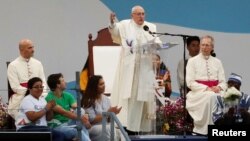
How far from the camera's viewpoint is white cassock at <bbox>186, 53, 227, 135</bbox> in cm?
1492

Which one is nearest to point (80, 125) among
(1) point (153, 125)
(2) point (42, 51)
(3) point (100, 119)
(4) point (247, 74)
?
(3) point (100, 119)

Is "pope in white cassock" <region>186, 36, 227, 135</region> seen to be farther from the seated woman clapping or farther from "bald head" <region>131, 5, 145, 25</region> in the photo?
the seated woman clapping

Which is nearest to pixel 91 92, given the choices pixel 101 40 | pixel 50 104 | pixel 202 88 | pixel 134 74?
pixel 50 104

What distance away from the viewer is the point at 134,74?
592 inches

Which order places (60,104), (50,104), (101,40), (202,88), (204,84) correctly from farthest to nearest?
(101,40)
(204,84)
(202,88)
(60,104)
(50,104)

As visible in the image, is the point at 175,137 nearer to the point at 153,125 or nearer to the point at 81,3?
the point at 153,125

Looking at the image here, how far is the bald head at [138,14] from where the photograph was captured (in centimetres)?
1504

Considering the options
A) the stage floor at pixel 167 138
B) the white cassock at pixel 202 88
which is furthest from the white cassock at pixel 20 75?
the white cassock at pixel 202 88

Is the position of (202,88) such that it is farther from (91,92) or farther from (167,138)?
(91,92)

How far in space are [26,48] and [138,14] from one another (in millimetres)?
1384

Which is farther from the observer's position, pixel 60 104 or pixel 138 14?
pixel 138 14

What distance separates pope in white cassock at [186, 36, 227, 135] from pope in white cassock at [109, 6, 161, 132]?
534 millimetres

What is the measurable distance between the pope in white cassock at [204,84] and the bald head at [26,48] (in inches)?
74.5

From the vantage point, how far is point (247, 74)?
16828 millimetres
